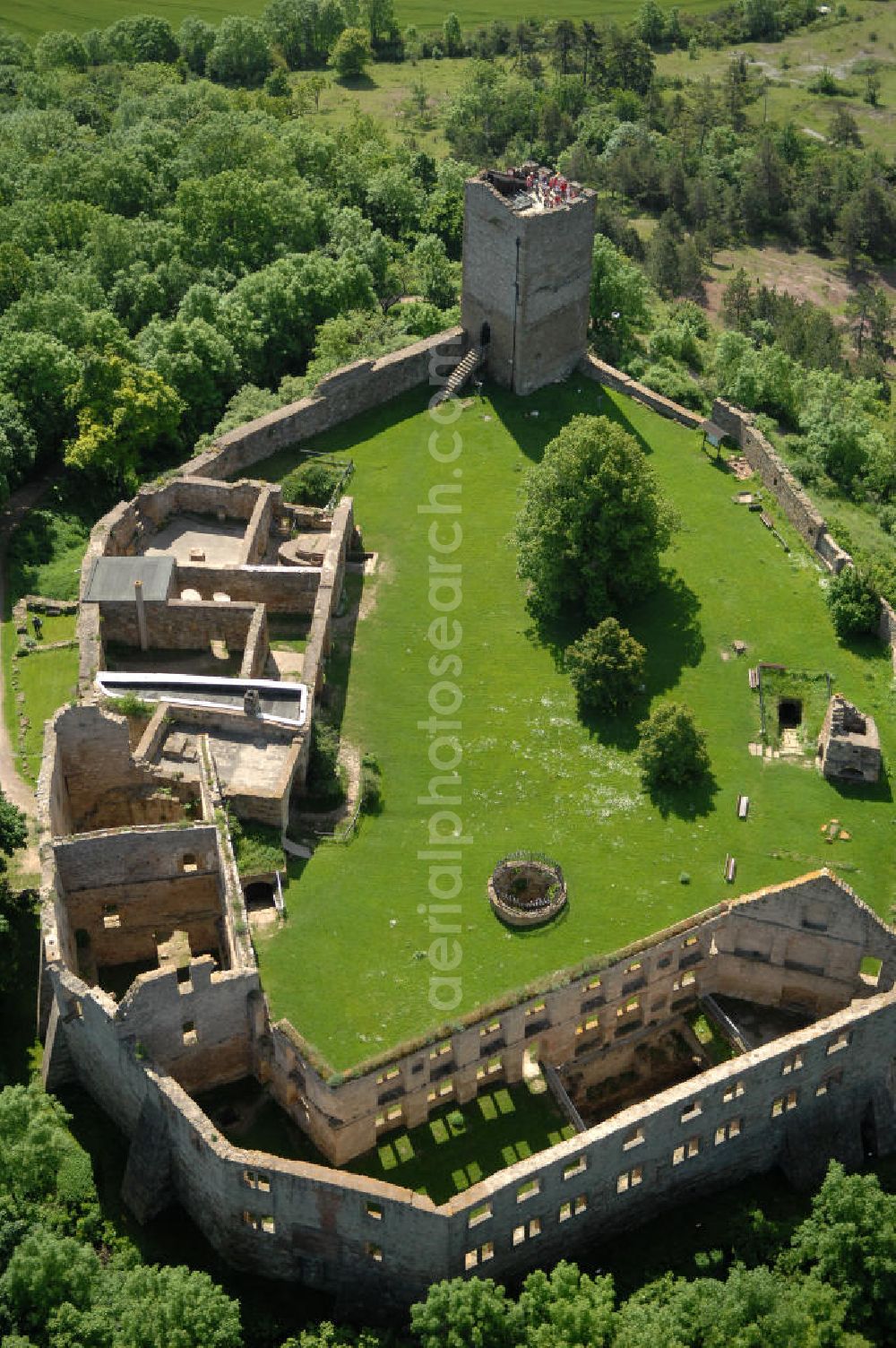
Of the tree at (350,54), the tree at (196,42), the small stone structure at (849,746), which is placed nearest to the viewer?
the small stone structure at (849,746)

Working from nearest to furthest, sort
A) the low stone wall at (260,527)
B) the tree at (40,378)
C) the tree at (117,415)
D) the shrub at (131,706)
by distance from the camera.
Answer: the shrub at (131,706), the low stone wall at (260,527), the tree at (117,415), the tree at (40,378)

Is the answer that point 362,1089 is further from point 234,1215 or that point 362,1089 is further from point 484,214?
point 484,214

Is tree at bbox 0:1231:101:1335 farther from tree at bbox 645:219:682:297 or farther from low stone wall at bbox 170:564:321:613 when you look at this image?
tree at bbox 645:219:682:297

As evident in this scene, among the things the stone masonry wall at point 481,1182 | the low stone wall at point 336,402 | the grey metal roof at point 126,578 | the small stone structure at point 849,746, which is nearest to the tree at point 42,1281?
the stone masonry wall at point 481,1182

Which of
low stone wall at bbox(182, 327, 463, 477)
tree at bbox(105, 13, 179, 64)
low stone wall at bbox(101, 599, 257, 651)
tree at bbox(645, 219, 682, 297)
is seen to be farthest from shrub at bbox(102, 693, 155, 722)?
tree at bbox(105, 13, 179, 64)

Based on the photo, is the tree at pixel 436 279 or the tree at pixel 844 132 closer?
the tree at pixel 436 279

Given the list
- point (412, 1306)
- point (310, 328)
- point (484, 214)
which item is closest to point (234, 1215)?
point (412, 1306)

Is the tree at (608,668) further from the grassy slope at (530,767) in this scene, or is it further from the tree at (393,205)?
the tree at (393,205)
